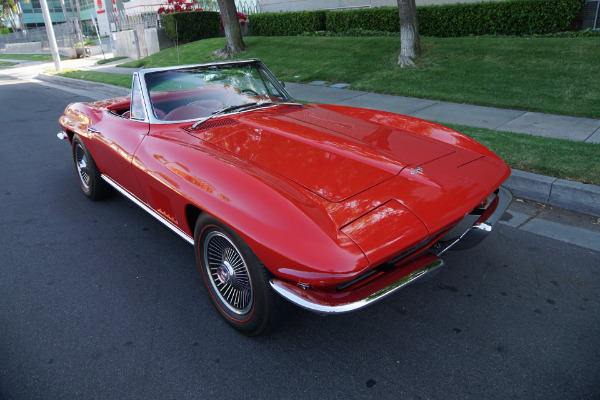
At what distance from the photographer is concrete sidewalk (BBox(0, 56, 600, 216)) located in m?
3.93

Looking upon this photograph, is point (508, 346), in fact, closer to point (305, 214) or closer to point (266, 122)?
point (305, 214)

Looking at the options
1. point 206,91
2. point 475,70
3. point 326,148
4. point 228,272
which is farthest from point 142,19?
point 228,272

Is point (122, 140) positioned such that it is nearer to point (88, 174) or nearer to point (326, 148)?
point (88, 174)

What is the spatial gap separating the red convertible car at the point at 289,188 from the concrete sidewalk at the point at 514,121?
51.8 inches

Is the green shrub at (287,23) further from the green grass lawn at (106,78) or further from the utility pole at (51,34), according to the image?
the utility pole at (51,34)

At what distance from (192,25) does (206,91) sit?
16.4 meters

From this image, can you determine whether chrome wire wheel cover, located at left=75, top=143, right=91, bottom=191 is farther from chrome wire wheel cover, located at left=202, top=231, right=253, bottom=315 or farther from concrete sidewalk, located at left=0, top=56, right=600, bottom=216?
concrete sidewalk, located at left=0, top=56, right=600, bottom=216

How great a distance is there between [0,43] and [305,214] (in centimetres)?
5125

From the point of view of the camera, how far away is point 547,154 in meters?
4.64

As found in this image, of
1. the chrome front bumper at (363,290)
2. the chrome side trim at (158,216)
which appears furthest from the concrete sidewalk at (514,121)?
the chrome side trim at (158,216)

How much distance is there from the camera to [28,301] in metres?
2.98

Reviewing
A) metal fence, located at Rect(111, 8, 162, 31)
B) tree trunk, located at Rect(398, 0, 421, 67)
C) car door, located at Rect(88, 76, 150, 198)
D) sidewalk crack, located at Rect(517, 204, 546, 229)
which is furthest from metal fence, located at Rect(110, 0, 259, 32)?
sidewalk crack, located at Rect(517, 204, 546, 229)

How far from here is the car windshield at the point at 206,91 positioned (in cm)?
352

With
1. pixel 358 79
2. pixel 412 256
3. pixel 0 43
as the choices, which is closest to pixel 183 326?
pixel 412 256
